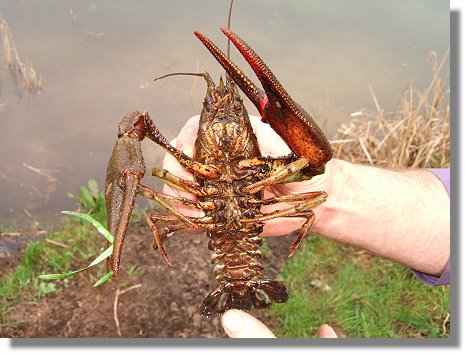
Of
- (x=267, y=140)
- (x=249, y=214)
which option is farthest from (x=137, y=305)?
(x=249, y=214)

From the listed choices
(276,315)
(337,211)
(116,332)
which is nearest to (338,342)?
(337,211)

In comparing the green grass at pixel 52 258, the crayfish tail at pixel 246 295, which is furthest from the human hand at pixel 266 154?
the green grass at pixel 52 258

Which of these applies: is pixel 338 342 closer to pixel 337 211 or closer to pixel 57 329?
pixel 337 211

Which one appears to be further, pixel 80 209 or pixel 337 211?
pixel 80 209

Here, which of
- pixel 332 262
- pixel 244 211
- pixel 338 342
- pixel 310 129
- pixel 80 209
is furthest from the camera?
pixel 80 209

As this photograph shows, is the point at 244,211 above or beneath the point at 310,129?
beneath

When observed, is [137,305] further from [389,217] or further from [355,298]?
[389,217]

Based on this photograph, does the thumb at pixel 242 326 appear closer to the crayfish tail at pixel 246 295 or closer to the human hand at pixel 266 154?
the crayfish tail at pixel 246 295
